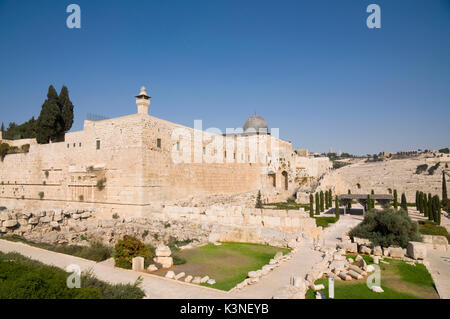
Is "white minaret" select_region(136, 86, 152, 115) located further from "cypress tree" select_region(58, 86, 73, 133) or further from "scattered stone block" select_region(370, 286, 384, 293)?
"scattered stone block" select_region(370, 286, 384, 293)

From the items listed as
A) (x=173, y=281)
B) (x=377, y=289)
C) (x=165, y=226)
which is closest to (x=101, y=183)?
(x=165, y=226)

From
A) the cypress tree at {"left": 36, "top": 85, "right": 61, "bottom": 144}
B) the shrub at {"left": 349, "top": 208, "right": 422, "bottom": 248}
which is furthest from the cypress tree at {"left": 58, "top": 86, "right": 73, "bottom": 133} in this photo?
the shrub at {"left": 349, "top": 208, "right": 422, "bottom": 248}

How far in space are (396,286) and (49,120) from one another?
24463mm

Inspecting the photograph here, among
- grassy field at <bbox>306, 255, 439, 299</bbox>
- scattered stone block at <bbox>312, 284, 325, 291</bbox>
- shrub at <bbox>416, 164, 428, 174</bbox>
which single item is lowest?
grassy field at <bbox>306, 255, 439, 299</bbox>

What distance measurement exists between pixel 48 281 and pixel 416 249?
37.1ft

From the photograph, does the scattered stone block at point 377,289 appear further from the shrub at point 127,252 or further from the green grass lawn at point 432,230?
the green grass lawn at point 432,230

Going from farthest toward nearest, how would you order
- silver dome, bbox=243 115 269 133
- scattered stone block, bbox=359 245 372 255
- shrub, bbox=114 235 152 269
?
silver dome, bbox=243 115 269 133 < scattered stone block, bbox=359 245 372 255 < shrub, bbox=114 235 152 269

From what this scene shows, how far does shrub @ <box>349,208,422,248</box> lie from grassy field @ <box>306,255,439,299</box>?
239cm

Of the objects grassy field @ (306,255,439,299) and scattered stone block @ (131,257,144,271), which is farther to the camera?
scattered stone block @ (131,257,144,271)

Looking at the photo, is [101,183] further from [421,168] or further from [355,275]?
[421,168]

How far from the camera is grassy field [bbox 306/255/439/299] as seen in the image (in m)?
7.11

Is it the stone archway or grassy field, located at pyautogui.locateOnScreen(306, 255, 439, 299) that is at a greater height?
the stone archway

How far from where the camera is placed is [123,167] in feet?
55.5

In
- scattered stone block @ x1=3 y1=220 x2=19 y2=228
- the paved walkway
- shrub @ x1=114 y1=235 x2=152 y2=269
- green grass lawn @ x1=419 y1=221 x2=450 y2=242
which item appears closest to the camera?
the paved walkway
